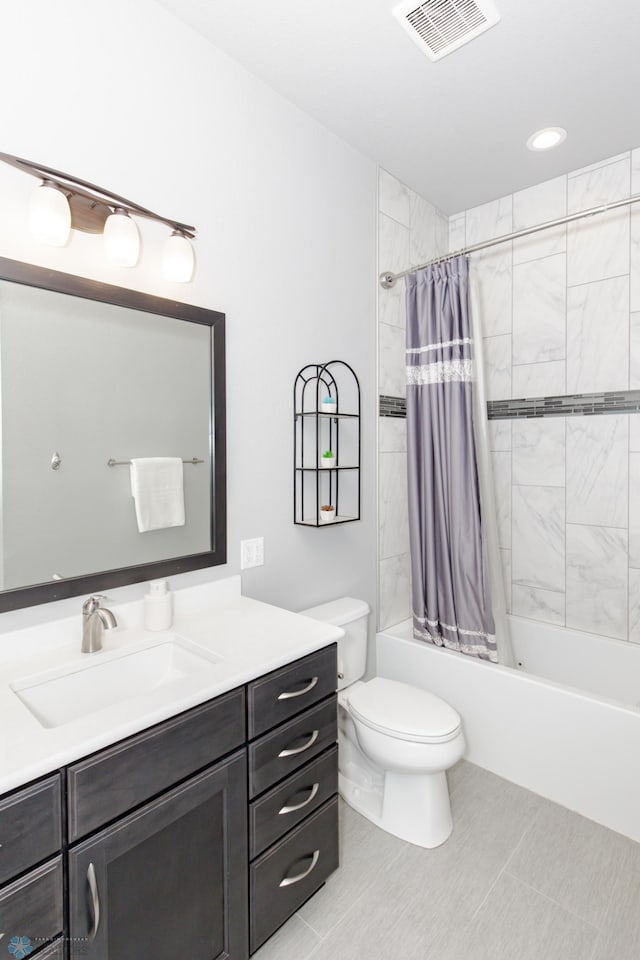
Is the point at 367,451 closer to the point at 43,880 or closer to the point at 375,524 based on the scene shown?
the point at 375,524

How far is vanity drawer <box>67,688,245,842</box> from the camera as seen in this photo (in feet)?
3.02

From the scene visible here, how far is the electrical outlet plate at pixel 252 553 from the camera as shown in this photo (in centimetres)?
184

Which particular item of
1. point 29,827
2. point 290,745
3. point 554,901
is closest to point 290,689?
point 290,745

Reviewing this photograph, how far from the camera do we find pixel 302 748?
1367 mm

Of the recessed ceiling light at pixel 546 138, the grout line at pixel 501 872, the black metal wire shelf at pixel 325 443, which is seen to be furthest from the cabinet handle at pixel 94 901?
the recessed ceiling light at pixel 546 138

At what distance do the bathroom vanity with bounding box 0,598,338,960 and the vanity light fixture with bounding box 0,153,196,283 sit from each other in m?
1.12

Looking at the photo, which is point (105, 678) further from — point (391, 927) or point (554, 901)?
point (554, 901)

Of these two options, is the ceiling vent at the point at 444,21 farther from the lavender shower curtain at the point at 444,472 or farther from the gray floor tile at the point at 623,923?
the gray floor tile at the point at 623,923

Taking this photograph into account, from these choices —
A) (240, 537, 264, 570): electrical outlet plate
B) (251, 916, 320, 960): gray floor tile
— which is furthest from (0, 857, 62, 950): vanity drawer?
(240, 537, 264, 570): electrical outlet plate

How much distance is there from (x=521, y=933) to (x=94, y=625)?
1464 millimetres

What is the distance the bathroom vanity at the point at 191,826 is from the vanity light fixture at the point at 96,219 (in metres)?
1.12

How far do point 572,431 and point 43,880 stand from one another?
2.57 m

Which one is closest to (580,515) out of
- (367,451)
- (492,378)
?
(492,378)

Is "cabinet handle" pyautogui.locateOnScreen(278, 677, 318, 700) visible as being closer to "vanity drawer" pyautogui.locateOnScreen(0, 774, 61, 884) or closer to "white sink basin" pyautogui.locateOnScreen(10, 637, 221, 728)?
"white sink basin" pyautogui.locateOnScreen(10, 637, 221, 728)
